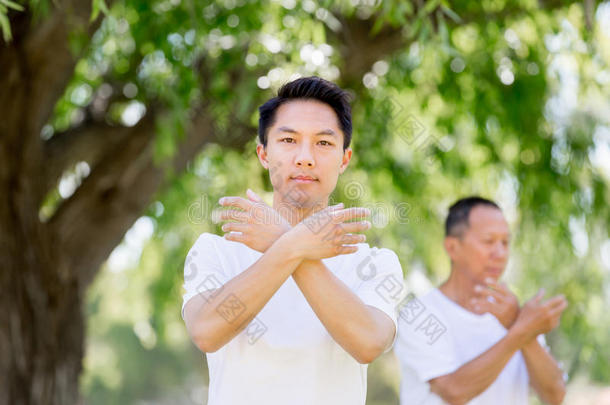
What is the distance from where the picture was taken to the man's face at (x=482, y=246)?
3008 mm

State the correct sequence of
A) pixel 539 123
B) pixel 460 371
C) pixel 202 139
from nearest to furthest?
pixel 460 371 < pixel 202 139 < pixel 539 123

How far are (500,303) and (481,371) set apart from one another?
26cm

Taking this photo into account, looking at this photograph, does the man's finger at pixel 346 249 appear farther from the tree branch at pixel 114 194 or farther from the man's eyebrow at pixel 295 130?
the tree branch at pixel 114 194

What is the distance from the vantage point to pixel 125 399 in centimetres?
2166

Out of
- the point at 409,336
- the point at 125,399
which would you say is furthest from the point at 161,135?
the point at 125,399

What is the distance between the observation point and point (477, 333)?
2934mm

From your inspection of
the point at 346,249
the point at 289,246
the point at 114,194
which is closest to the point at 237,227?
the point at 289,246

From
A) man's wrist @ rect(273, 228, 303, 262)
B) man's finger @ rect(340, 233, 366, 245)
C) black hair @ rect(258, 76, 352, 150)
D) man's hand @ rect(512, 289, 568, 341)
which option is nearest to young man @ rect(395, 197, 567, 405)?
man's hand @ rect(512, 289, 568, 341)

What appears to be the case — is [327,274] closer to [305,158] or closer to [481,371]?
[305,158]

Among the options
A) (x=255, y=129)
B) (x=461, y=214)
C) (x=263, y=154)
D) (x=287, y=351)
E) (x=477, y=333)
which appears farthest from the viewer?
(x=255, y=129)

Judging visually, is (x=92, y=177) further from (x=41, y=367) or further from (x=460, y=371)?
(x=460, y=371)

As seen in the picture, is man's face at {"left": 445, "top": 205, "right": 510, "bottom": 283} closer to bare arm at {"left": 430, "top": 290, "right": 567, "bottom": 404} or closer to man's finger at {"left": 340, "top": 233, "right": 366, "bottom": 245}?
bare arm at {"left": 430, "top": 290, "right": 567, "bottom": 404}

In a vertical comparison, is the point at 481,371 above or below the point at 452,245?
below

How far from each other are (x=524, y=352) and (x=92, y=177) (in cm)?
296
